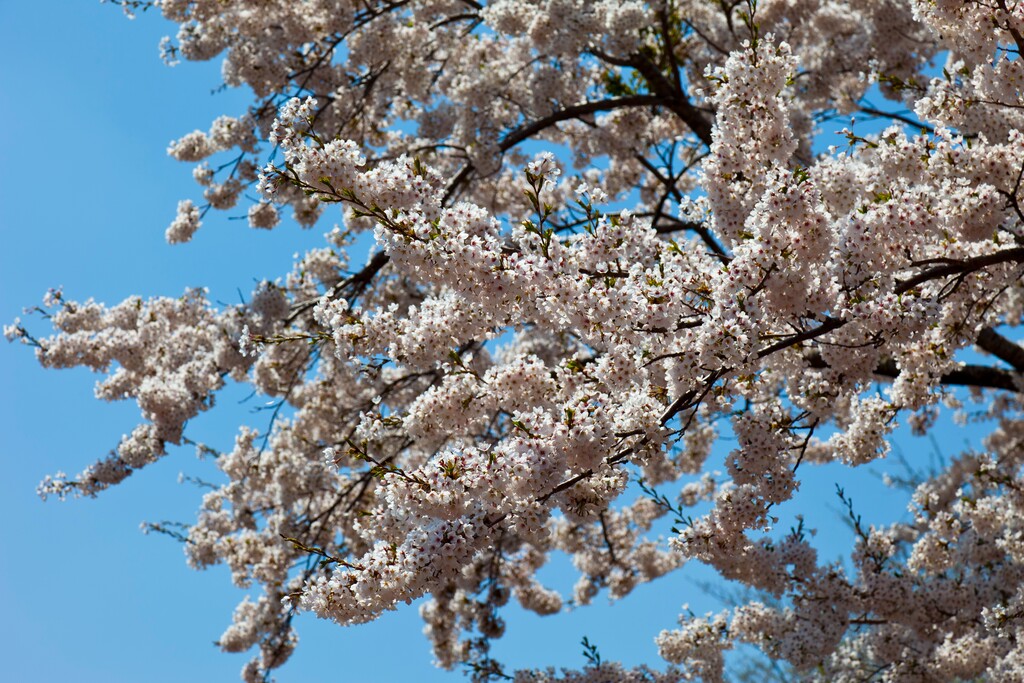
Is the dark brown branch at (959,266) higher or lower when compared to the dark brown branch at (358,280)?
lower

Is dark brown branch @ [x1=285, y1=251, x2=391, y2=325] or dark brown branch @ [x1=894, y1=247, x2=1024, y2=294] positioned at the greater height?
dark brown branch @ [x1=285, y1=251, x2=391, y2=325]

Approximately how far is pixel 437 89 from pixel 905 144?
7328 millimetres

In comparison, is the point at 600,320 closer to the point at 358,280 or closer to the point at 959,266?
the point at 959,266

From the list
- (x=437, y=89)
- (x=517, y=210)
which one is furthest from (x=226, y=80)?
(x=517, y=210)

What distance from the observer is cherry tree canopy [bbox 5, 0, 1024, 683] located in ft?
14.0

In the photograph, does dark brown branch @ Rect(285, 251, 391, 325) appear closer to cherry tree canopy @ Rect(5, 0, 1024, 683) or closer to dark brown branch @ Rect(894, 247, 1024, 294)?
cherry tree canopy @ Rect(5, 0, 1024, 683)

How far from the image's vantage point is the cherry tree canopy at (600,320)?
4270 mm

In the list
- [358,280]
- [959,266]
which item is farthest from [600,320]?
[358,280]

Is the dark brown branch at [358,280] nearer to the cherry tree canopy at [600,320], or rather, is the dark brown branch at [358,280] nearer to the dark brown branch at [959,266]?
the cherry tree canopy at [600,320]

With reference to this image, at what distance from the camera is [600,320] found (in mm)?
4219

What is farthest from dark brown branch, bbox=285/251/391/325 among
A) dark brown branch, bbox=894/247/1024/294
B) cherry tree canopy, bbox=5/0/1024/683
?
dark brown branch, bbox=894/247/1024/294

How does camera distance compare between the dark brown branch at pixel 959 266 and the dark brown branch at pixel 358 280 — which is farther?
the dark brown branch at pixel 358 280

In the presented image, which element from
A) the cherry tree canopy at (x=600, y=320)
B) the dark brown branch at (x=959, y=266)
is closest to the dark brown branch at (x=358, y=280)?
the cherry tree canopy at (x=600, y=320)

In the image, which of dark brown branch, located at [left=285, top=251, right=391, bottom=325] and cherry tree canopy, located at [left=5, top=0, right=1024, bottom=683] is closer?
cherry tree canopy, located at [left=5, top=0, right=1024, bottom=683]
